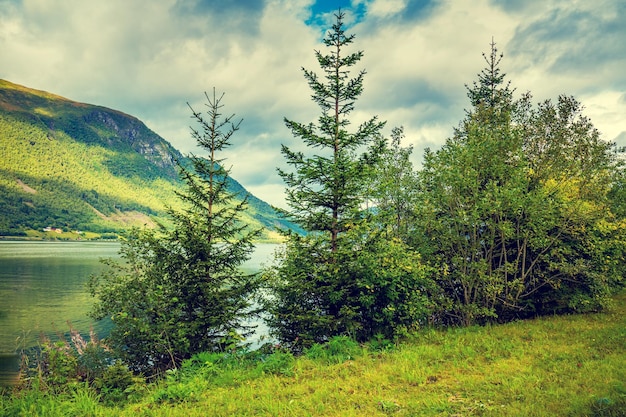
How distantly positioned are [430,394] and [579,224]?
433 inches

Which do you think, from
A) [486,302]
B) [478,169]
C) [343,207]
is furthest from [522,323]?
[343,207]

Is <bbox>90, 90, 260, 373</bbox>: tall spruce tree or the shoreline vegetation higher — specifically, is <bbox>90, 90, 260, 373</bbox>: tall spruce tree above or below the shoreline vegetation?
above

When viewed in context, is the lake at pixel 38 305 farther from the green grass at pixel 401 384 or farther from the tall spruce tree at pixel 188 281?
the green grass at pixel 401 384

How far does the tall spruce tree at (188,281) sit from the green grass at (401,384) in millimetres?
2609

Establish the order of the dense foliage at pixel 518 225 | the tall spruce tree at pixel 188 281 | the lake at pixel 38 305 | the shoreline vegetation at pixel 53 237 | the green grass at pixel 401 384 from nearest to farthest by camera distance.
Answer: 1. the green grass at pixel 401 384
2. the tall spruce tree at pixel 188 281
3. the dense foliage at pixel 518 225
4. the lake at pixel 38 305
5. the shoreline vegetation at pixel 53 237

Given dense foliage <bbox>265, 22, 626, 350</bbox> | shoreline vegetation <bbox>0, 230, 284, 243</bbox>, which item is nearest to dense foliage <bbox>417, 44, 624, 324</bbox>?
dense foliage <bbox>265, 22, 626, 350</bbox>

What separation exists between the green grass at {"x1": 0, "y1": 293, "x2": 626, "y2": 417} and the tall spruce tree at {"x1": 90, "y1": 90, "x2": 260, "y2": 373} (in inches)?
103

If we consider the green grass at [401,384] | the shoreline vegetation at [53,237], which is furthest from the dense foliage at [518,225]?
the shoreline vegetation at [53,237]

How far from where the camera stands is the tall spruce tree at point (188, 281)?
10.7 meters

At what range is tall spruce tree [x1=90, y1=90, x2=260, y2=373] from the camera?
10703 millimetres

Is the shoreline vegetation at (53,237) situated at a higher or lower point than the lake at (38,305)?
higher

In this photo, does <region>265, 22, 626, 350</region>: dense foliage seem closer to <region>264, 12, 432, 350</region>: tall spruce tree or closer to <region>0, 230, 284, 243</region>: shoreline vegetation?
<region>264, 12, 432, 350</region>: tall spruce tree

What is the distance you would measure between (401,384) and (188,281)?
8.09m

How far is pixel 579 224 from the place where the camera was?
43.5 feet
